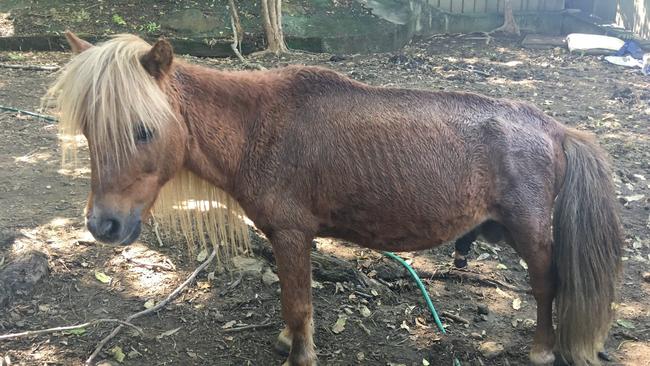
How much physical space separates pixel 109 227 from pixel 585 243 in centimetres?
233

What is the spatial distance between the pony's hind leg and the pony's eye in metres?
1.84

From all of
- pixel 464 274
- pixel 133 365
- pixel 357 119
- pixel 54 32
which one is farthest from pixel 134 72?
pixel 54 32

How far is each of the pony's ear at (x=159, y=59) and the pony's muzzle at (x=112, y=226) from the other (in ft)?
2.11

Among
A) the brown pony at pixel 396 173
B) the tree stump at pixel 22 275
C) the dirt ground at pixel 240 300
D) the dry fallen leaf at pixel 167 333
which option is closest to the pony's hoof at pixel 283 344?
the dirt ground at pixel 240 300

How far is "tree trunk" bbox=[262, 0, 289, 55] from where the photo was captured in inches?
378

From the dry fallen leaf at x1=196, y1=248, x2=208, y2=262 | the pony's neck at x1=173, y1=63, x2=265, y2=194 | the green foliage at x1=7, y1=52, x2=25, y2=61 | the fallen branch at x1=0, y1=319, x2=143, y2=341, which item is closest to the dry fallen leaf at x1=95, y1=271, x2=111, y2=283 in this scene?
the fallen branch at x1=0, y1=319, x2=143, y2=341

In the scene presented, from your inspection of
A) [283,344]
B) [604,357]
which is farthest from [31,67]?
[604,357]

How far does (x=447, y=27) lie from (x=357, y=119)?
987 centimetres

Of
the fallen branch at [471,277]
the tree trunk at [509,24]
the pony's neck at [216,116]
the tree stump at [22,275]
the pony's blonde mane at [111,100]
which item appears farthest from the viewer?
the tree trunk at [509,24]

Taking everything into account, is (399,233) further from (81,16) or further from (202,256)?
(81,16)

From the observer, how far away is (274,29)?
31.9ft

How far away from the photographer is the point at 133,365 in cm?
338

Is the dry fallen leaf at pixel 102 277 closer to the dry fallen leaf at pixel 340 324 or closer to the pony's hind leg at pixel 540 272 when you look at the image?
the dry fallen leaf at pixel 340 324

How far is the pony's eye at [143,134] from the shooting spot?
104 inches
